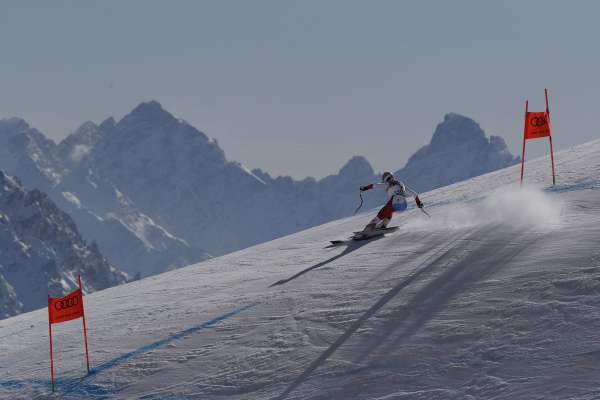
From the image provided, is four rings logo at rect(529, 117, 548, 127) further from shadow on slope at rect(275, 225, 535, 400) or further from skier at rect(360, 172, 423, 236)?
shadow on slope at rect(275, 225, 535, 400)

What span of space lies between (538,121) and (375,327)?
9.86 m

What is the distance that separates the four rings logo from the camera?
18.4 m

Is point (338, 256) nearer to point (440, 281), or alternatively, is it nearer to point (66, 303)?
point (440, 281)

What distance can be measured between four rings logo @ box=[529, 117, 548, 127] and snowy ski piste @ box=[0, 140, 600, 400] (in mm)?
1764

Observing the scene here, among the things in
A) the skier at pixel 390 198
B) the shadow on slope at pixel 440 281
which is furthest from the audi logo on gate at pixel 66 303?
the skier at pixel 390 198

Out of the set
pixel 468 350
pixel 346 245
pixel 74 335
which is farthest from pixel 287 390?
pixel 346 245

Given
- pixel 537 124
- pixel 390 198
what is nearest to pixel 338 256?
pixel 390 198

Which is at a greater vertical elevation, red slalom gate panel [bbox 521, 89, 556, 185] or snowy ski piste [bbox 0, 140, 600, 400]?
red slalom gate panel [bbox 521, 89, 556, 185]

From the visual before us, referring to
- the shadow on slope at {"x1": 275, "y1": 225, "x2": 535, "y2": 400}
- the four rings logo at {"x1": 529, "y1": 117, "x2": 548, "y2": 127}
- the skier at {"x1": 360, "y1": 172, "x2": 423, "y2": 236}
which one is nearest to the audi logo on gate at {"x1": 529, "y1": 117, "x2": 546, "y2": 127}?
the four rings logo at {"x1": 529, "y1": 117, "x2": 548, "y2": 127}

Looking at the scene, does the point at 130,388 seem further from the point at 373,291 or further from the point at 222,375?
the point at 373,291

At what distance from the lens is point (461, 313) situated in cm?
1040

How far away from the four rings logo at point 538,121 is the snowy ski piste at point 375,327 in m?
1.76

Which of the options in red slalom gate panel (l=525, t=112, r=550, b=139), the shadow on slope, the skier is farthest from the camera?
red slalom gate panel (l=525, t=112, r=550, b=139)

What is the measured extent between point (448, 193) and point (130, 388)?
17.0 m
